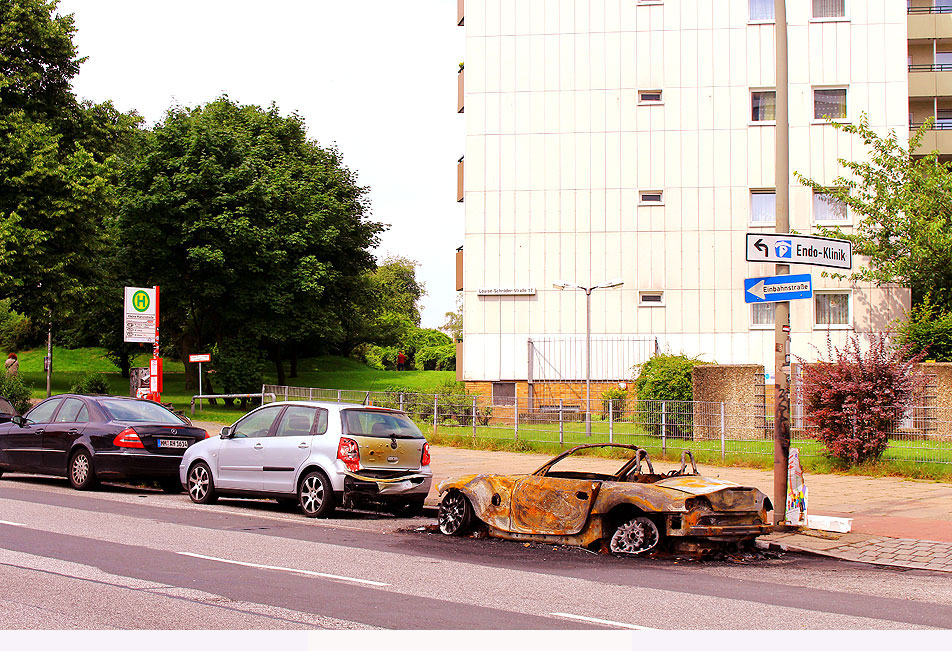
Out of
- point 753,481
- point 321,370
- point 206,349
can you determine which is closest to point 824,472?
point 753,481

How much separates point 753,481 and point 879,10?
2478 centimetres

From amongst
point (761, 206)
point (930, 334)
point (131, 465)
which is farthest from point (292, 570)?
point (761, 206)

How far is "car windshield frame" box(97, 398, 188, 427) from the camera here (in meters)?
16.5

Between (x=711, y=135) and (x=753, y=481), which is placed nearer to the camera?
(x=753, y=481)

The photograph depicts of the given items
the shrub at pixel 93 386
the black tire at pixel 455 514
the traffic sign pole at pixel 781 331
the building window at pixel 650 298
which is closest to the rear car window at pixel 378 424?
the black tire at pixel 455 514

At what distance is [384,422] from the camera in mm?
13984

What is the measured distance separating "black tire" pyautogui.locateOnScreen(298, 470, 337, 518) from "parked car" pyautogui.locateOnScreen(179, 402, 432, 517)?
0.01 meters

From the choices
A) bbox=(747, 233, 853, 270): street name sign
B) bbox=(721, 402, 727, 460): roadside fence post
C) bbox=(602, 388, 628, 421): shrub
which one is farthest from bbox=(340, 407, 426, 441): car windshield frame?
bbox=(721, 402, 727, 460): roadside fence post

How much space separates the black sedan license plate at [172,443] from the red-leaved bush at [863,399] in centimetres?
1164

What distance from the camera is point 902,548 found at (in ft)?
36.1

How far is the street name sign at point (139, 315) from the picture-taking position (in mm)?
21969

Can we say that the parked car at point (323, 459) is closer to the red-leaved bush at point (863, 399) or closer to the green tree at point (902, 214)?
the red-leaved bush at point (863, 399)

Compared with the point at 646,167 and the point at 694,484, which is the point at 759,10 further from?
the point at 694,484

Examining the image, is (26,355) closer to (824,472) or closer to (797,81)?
(797,81)
